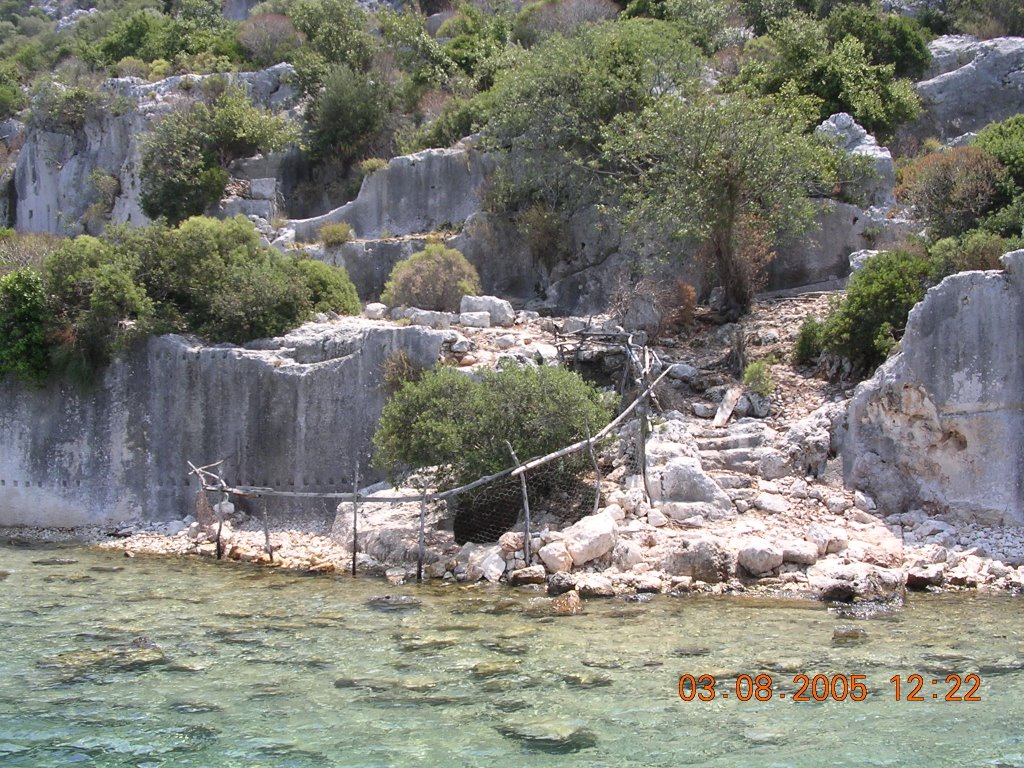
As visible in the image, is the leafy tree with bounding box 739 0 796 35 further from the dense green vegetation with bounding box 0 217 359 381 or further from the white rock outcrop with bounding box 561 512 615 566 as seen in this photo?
the white rock outcrop with bounding box 561 512 615 566

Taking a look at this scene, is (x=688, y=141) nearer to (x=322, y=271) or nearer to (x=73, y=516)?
(x=322, y=271)

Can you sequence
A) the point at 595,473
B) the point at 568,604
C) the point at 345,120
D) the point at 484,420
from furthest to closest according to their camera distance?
the point at 345,120 → the point at 595,473 → the point at 484,420 → the point at 568,604

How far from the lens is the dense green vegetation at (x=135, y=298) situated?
1847 centimetres

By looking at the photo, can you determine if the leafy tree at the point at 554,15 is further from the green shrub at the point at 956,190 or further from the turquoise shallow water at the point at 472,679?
the turquoise shallow water at the point at 472,679

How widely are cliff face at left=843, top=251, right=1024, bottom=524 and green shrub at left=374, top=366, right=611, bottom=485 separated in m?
3.92

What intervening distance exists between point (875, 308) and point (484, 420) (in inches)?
259

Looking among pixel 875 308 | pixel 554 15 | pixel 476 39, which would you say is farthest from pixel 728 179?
pixel 554 15

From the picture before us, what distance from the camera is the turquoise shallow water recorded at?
7.50 m

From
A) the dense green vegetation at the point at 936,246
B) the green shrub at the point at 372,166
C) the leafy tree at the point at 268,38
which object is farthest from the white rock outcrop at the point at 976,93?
the leafy tree at the point at 268,38

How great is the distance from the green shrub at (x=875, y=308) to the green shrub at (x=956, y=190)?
190 cm

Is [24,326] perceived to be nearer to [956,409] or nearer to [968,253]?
[956,409]

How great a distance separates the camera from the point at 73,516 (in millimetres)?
18453
